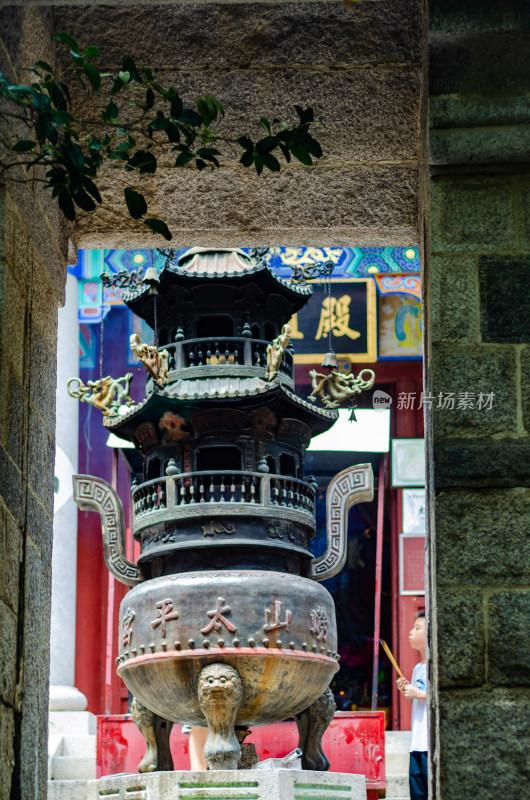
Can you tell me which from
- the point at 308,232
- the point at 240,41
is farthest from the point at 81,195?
the point at 308,232

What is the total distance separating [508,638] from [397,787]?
10.4 meters

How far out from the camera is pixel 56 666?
15617 millimetres

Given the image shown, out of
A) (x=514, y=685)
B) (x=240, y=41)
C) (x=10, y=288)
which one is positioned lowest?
(x=514, y=685)

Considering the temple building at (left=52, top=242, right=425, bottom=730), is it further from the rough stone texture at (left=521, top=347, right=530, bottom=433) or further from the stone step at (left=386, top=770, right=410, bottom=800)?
the rough stone texture at (left=521, top=347, right=530, bottom=433)

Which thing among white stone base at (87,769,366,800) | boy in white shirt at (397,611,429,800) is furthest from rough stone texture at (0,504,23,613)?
white stone base at (87,769,366,800)

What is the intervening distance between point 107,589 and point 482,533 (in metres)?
14.0

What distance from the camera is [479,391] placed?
323cm

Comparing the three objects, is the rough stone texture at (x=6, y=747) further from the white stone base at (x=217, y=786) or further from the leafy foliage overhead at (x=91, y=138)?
the white stone base at (x=217, y=786)

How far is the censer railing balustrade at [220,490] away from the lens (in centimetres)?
1088

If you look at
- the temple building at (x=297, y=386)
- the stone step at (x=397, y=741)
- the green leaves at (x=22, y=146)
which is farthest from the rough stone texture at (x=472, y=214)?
the stone step at (x=397, y=741)

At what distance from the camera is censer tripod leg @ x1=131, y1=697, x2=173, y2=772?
11.0 m

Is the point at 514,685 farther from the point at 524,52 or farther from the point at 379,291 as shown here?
the point at 379,291

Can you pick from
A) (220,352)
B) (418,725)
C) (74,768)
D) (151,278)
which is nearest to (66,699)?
(74,768)

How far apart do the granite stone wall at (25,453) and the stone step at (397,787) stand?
9.63 metres
